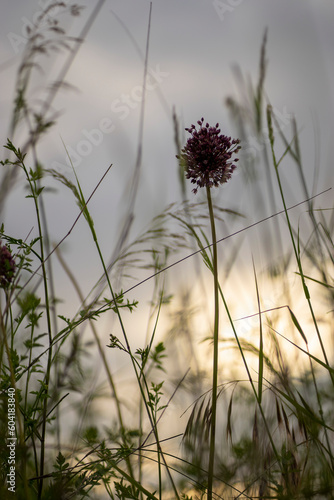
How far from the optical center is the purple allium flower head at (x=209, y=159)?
138 centimetres

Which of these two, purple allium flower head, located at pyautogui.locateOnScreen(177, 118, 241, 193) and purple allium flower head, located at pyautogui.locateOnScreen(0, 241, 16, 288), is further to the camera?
purple allium flower head, located at pyautogui.locateOnScreen(177, 118, 241, 193)

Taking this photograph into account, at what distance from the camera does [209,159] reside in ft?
4.56

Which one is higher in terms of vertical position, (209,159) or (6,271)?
(209,159)

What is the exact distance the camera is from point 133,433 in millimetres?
1285

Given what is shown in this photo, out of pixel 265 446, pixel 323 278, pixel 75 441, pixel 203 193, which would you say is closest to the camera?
pixel 265 446

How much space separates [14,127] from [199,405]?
1.09m

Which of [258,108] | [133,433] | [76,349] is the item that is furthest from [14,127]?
[133,433]

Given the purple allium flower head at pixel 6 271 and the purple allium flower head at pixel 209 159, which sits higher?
the purple allium flower head at pixel 209 159

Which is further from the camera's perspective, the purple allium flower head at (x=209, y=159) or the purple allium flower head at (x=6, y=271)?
the purple allium flower head at (x=209, y=159)

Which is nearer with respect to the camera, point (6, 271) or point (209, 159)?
point (6, 271)

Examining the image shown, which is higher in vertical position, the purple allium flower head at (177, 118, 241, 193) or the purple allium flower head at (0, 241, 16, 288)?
the purple allium flower head at (177, 118, 241, 193)

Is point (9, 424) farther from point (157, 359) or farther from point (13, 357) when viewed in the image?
point (157, 359)

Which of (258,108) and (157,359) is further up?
(258,108)

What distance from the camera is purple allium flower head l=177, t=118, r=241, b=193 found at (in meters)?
1.38
